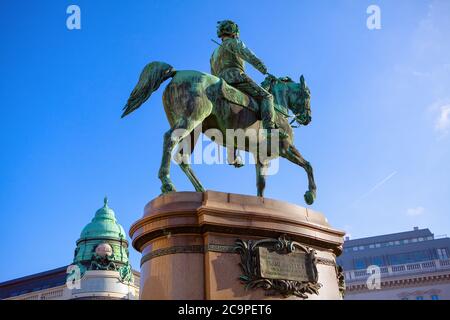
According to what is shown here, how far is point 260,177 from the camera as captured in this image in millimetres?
10211

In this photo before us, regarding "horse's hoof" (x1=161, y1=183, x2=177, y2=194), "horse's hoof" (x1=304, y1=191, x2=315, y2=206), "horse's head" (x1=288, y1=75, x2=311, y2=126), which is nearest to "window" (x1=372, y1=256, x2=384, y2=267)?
"horse's head" (x1=288, y1=75, x2=311, y2=126)

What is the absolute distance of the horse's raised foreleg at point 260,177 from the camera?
10.1m

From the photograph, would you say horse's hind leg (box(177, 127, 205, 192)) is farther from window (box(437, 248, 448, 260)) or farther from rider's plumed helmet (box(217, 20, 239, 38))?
window (box(437, 248, 448, 260))

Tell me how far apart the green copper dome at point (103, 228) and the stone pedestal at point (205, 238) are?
1974 inches

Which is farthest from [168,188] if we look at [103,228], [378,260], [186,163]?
[378,260]

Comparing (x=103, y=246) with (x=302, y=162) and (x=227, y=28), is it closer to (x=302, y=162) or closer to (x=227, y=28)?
(x=227, y=28)

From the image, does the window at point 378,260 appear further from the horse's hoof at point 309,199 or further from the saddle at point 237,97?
the saddle at point 237,97

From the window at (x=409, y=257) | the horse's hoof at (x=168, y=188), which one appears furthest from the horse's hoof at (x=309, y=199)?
the window at (x=409, y=257)

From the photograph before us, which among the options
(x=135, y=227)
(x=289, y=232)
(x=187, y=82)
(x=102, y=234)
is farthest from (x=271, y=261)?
(x=102, y=234)

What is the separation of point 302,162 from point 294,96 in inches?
69.3

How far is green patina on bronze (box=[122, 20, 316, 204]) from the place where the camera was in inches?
369
